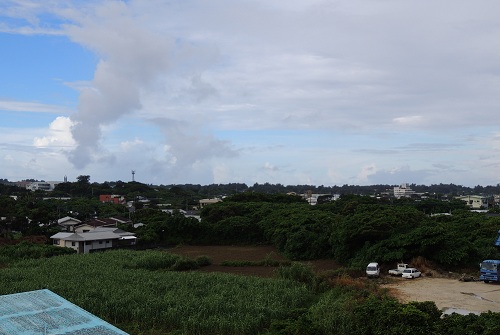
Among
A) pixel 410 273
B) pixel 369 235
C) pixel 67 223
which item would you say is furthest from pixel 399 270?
pixel 67 223

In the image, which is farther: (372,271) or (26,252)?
(26,252)

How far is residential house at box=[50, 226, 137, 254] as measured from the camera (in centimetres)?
2959

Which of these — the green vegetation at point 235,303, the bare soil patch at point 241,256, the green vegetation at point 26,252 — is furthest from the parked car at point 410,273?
the green vegetation at point 26,252

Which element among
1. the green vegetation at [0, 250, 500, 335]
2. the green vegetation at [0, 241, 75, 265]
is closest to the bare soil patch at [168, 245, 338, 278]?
the green vegetation at [0, 250, 500, 335]

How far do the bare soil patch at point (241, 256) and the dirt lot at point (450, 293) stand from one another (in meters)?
5.07

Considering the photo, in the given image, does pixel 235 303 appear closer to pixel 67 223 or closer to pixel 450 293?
pixel 450 293

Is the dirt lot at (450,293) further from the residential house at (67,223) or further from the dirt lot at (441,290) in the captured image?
the residential house at (67,223)

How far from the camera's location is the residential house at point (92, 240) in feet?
97.1

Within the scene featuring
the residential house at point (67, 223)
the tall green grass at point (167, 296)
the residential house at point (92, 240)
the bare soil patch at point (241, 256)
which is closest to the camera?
the tall green grass at point (167, 296)

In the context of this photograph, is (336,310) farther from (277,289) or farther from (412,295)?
(412,295)

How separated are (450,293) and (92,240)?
2215 cm

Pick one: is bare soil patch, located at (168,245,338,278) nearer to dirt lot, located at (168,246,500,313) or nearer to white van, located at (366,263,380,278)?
dirt lot, located at (168,246,500,313)

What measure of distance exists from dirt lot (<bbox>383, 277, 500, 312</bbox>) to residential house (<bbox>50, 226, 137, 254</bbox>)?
63.5 feet

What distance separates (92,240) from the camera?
97.9 ft
